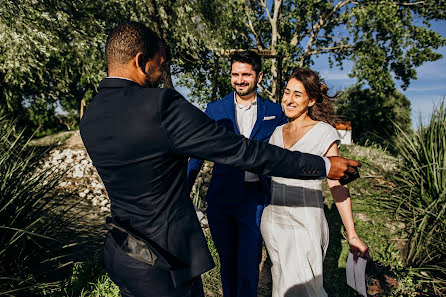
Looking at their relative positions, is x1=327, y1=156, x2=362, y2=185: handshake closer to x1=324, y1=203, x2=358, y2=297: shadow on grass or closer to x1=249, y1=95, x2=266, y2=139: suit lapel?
x1=249, y1=95, x2=266, y2=139: suit lapel

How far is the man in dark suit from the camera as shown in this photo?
1.45 meters

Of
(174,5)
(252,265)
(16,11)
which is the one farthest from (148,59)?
(174,5)

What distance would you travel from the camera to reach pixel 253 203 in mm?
3016

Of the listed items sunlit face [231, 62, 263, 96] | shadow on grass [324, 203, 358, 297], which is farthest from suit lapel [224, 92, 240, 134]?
shadow on grass [324, 203, 358, 297]

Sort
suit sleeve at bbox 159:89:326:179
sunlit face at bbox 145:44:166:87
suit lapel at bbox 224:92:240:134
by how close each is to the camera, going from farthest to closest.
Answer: suit lapel at bbox 224:92:240:134
sunlit face at bbox 145:44:166:87
suit sleeve at bbox 159:89:326:179

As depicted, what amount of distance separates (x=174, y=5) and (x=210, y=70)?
5.41m

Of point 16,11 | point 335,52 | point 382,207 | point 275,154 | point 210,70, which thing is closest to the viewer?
point 275,154

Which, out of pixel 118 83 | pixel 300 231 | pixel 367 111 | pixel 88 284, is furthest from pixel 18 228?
pixel 367 111

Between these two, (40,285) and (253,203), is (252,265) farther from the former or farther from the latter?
(40,285)

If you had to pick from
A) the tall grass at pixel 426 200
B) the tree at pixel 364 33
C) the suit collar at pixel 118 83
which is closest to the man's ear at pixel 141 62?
the suit collar at pixel 118 83

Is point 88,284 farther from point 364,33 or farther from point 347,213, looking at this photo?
point 364,33

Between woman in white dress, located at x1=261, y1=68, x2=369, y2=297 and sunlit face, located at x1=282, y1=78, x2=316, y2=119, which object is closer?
woman in white dress, located at x1=261, y1=68, x2=369, y2=297

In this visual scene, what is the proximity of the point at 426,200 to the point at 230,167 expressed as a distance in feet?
11.8

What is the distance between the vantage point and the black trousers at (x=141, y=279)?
1.59 m
